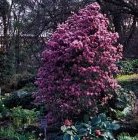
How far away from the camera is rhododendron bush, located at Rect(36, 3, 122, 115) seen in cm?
793

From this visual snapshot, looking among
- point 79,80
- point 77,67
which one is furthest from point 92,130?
point 77,67

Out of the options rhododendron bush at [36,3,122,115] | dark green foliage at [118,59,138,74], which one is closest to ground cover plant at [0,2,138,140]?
rhododendron bush at [36,3,122,115]

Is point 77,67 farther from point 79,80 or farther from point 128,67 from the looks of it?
point 128,67

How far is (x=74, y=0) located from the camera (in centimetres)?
2178

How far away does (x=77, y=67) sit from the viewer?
7965mm

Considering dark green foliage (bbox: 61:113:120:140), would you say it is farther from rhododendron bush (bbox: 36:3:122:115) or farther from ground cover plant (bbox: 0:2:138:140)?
rhododendron bush (bbox: 36:3:122:115)

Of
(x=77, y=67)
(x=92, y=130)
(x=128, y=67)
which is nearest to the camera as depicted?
(x=92, y=130)

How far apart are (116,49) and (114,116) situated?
1.72m

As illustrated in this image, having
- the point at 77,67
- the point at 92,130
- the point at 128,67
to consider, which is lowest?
the point at 128,67

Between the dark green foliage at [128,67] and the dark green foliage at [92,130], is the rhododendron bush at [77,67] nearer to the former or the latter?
the dark green foliage at [92,130]

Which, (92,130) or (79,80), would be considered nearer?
(92,130)

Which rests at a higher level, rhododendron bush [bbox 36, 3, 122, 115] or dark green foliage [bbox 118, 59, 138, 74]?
rhododendron bush [bbox 36, 3, 122, 115]

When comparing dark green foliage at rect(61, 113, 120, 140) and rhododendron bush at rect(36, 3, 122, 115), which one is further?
rhododendron bush at rect(36, 3, 122, 115)

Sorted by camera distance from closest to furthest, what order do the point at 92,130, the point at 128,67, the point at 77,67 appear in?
the point at 92,130, the point at 77,67, the point at 128,67
